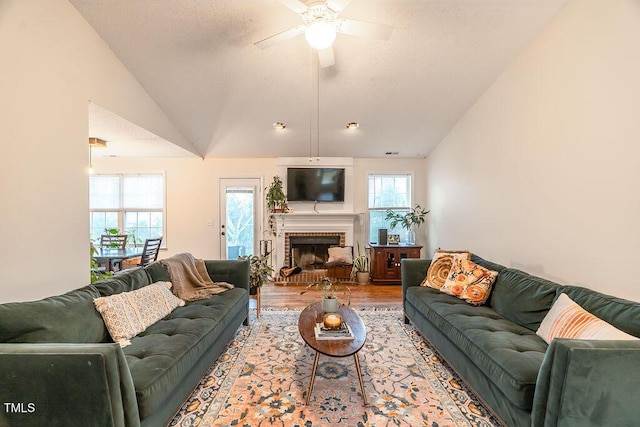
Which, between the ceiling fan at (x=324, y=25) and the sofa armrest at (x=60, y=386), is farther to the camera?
the ceiling fan at (x=324, y=25)

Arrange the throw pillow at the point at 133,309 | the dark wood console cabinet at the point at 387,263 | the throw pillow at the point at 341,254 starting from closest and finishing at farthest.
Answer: the throw pillow at the point at 133,309 < the dark wood console cabinet at the point at 387,263 < the throw pillow at the point at 341,254

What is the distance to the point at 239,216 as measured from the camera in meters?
5.60

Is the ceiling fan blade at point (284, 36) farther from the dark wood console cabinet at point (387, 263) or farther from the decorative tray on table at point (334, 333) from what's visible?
the dark wood console cabinet at point (387, 263)

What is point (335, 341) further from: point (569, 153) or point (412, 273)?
point (569, 153)

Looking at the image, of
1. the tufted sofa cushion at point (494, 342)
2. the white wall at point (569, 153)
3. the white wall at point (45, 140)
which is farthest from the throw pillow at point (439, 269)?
the white wall at point (45, 140)

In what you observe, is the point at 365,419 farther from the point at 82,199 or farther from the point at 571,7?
the point at 571,7

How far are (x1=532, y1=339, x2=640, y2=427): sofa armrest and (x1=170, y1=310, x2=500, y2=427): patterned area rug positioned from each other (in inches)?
24.9

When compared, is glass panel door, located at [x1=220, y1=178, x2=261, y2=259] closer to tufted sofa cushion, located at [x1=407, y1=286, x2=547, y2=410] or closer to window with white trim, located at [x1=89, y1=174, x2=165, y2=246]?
window with white trim, located at [x1=89, y1=174, x2=165, y2=246]

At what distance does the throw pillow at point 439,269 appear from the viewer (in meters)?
3.17

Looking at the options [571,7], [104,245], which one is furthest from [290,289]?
[571,7]

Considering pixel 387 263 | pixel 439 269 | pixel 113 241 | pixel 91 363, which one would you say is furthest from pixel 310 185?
pixel 91 363

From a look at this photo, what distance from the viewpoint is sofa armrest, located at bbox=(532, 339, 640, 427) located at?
128 centimetres

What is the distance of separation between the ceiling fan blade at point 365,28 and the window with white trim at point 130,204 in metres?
4.67

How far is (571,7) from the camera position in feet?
7.76
